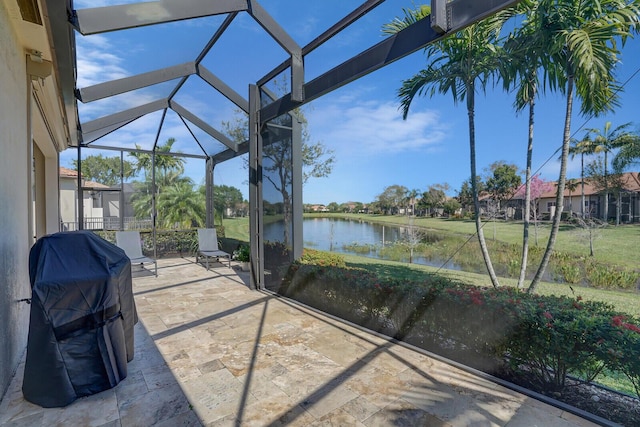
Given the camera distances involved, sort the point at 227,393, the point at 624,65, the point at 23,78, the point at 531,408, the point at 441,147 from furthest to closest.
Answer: the point at 441,147 < the point at 23,78 < the point at 624,65 < the point at 227,393 < the point at 531,408

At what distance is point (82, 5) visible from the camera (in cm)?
272

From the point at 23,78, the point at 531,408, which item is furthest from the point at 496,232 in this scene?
the point at 23,78

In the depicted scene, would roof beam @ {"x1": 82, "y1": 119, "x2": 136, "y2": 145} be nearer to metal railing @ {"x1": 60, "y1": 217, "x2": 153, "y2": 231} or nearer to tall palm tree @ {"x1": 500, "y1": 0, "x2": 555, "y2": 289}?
metal railing @ {"x1": 60, "y1": 217, "x2": 153, "y2": 231}

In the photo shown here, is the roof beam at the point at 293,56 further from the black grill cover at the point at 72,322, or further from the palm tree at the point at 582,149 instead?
the palm tree at the point at 582,149

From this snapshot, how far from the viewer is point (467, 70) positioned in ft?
12.6

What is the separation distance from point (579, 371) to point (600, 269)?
1619 millimetres

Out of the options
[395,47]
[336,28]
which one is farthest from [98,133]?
[395,47]

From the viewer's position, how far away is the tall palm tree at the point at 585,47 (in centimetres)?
271

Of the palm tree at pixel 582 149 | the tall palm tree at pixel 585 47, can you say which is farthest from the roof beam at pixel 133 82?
the palm tree at pixel 582 149

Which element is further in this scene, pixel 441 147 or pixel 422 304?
pixel 441 147

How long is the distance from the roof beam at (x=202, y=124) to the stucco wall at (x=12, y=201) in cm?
391

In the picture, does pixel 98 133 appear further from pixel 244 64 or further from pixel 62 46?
pixel 62 46

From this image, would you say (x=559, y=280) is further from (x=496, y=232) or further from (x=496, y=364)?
(x=496, y=364)

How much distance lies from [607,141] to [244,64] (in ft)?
15.4
